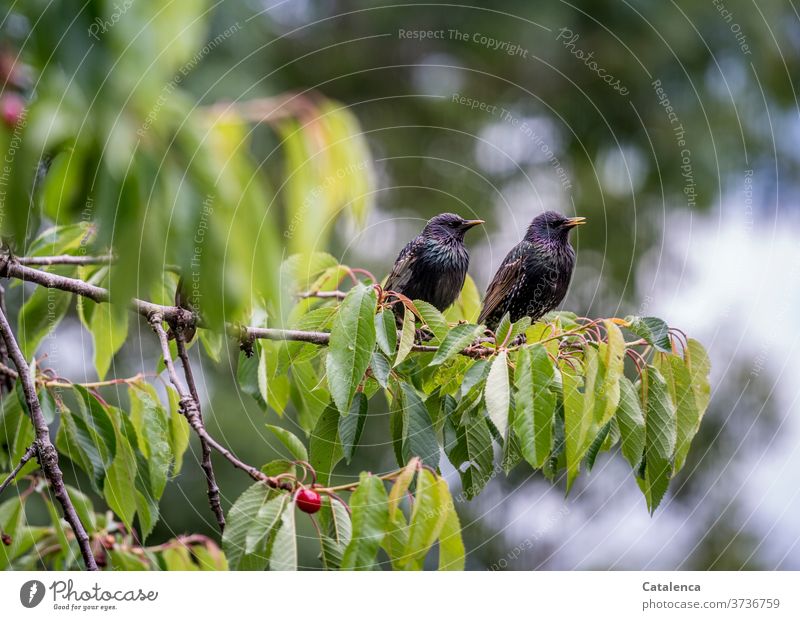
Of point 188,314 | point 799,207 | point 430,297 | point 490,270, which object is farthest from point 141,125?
point 799,207


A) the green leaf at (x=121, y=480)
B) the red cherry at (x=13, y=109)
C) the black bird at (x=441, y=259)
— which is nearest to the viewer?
the red cherry at (x=13, y=109)

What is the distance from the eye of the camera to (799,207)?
11.9 feet

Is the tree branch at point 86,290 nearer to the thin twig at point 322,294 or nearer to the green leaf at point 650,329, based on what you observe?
the thin twig at point 322,294

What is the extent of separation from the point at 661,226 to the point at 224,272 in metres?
2.84

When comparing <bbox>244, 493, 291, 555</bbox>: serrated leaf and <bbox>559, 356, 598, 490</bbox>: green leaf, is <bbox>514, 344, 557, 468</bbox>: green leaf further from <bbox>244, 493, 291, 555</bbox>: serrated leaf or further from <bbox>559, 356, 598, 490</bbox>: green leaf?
<bbox>244, 493, 291, 555</bbox>: serrated leaf

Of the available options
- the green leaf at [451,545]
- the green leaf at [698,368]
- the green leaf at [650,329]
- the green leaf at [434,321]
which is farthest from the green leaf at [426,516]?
the green leaf at [698,368]

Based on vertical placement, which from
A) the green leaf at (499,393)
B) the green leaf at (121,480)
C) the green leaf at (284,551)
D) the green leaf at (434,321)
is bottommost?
the green leaf at (121,480)

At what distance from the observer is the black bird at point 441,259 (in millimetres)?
2346

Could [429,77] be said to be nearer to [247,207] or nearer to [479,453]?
[479,453]

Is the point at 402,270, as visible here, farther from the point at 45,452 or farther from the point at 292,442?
the point at 45,452

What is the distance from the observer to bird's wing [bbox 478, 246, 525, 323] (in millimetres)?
2434

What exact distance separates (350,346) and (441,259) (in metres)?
0.82

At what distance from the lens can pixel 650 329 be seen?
166cm

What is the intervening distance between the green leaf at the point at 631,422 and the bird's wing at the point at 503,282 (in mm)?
787
